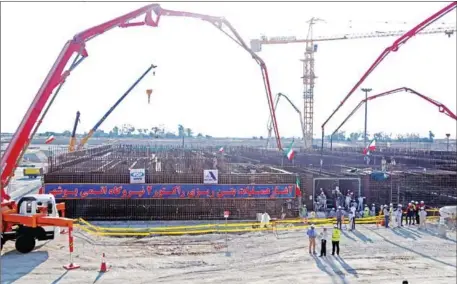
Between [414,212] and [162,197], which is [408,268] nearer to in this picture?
[414,212]

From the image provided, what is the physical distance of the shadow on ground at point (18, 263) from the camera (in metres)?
15.1

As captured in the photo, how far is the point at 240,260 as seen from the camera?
1725 centimetres

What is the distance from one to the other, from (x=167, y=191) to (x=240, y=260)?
374 inches

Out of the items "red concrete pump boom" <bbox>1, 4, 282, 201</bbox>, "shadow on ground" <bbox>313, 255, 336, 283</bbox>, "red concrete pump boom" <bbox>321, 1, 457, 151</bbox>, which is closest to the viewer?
"shadow on ground" <bbox>313, 255, 336, 283</bbox>

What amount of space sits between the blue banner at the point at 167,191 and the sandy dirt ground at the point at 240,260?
389 cm

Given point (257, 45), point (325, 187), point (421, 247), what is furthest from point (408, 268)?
point (257, 45)

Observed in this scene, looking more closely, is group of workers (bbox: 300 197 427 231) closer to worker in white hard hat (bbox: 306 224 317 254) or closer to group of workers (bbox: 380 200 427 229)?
group of workers (bbox: 380 200 427 229)

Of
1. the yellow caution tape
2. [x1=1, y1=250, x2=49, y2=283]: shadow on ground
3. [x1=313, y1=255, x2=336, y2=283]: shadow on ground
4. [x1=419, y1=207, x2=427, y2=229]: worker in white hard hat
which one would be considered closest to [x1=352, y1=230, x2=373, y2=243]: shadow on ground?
the yellow caution tape

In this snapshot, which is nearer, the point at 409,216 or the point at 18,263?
the point at 18,263

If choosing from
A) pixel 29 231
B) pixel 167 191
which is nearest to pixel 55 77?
pixel 29 231

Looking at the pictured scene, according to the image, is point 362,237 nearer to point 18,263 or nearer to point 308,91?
point 18,263

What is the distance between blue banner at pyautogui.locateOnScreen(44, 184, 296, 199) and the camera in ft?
82.5

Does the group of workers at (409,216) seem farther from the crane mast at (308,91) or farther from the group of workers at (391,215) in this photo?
the crane mast at (308,91)

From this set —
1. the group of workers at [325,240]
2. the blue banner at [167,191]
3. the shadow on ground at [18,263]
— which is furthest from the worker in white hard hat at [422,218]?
the shadow on ground at [18,263]
